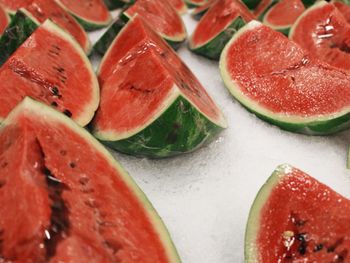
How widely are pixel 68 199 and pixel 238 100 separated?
104 centimetres

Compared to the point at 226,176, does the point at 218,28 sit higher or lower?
A: higher

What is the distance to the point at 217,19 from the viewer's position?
228cm

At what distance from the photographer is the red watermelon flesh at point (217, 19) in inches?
85.8

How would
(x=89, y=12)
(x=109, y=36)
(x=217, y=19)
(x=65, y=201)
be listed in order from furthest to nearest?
(x=89, y=12)
(x=217, y=19)
(x=109, y=36)
(x=65, y=201)

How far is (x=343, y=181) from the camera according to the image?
1.56 meters

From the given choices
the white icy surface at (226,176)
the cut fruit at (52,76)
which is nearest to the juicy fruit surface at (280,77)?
the white icy surface at (226,176)

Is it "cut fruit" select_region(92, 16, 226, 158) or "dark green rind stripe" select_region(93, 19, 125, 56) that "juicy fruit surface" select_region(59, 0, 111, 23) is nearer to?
"dark green rind stripe" select_region(93, 19, 125, 56)

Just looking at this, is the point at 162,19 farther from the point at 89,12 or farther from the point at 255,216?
the point at 255,216

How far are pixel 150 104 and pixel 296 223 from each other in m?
0.64

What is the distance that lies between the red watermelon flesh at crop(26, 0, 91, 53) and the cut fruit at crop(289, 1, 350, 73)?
3.74 feet

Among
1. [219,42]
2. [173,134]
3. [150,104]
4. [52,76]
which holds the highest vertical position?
[52,76]

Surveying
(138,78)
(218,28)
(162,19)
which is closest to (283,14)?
(218,28)

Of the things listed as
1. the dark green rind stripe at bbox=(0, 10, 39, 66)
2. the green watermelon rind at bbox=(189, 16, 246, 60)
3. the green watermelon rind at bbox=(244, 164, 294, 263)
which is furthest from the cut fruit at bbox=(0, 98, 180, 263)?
the green watermelon rind at bbox=(189, 16, 246, 60)

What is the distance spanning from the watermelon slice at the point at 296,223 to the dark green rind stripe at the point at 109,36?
1200 millimetres
